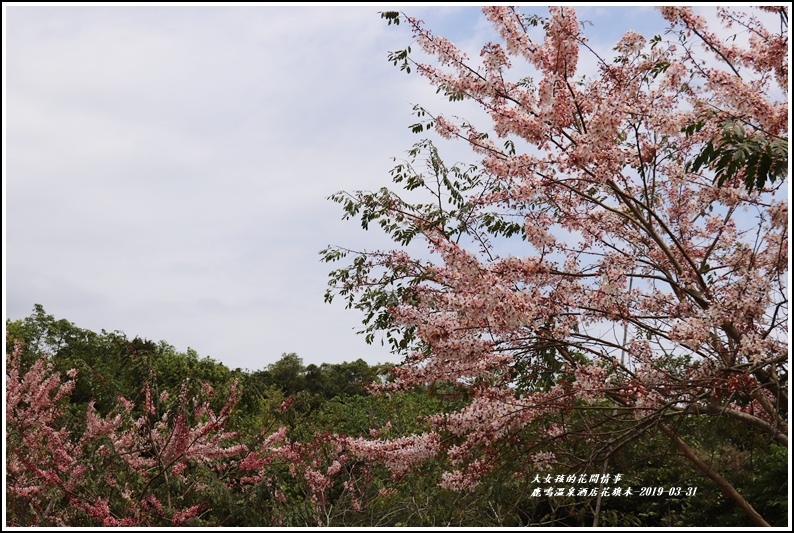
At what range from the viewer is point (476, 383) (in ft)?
14.3

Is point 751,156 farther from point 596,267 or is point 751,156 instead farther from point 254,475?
point 254,475

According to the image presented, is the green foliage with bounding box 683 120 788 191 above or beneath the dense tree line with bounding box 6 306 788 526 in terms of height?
above

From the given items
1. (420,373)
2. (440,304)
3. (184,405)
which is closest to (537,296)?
(440,304)

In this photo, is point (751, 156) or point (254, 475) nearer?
point (751, 156)

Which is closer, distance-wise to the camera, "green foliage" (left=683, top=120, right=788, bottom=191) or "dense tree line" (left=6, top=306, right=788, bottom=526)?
"green foliage" (left=683, top=120, right=788, bottom=191)

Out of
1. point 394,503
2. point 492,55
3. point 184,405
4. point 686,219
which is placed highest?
point 492,55

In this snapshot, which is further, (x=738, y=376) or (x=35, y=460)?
(x=35, y=460)

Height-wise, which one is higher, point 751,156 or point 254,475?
point 751,156

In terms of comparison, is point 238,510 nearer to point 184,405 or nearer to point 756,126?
point 184,405

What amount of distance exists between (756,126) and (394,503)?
3.65m

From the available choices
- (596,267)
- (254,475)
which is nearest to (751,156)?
(596,267)

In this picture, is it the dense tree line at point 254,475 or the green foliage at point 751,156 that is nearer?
the green foliage at point 751,156

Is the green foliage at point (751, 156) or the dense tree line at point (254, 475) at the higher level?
the green foliage at point (751, 156)

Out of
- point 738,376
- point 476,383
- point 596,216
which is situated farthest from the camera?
point 596,216
